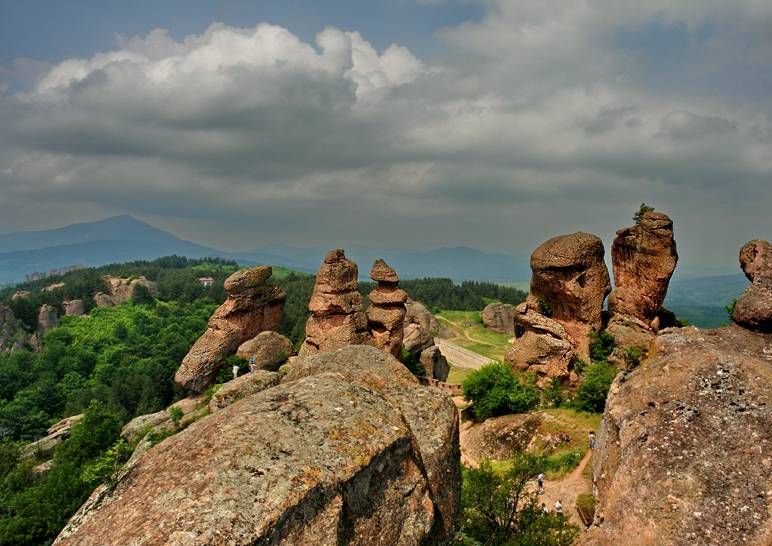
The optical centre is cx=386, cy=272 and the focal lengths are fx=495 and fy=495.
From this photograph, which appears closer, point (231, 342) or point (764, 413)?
point (764, 413)

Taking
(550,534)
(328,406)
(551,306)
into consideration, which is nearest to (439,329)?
(551,306)

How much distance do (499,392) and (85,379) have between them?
Answer: 97574mm

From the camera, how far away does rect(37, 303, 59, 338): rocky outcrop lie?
141 metres

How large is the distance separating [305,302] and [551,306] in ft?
320

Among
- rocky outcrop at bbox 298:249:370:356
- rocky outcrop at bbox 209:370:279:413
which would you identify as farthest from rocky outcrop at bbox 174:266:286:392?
rocky outcrop at bbox 209:370:279:413

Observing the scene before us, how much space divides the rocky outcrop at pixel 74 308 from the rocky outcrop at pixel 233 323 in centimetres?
12501

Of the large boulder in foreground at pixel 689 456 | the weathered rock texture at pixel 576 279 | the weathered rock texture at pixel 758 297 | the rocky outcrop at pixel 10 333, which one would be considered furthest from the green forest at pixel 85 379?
the weathered rock texture at pixel 576 279

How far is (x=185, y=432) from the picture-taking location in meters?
9.30

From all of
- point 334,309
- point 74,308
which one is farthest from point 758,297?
point 74,308

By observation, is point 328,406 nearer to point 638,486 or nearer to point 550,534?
point 638,486

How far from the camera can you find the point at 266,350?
44.8m

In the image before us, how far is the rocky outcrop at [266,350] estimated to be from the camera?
44156mm

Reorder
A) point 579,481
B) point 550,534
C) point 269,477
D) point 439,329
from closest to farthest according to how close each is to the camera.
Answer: point 269,477 → point 550,534 → point 579,481 → point 439,329

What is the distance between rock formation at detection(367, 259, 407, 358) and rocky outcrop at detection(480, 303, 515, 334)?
297 feet
